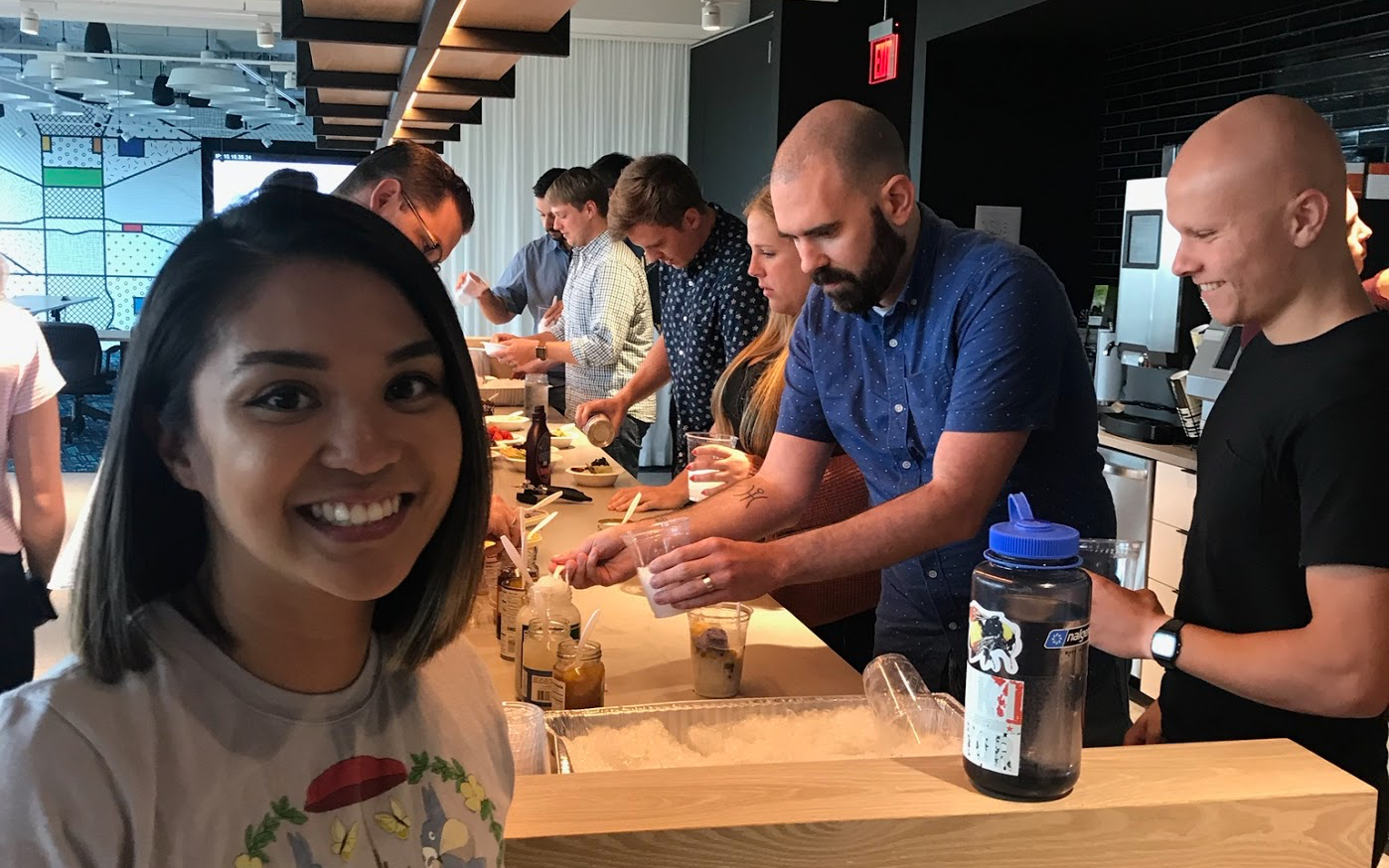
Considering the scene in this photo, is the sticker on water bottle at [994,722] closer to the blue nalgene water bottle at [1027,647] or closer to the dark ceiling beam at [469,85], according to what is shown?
the blue nalgene water bottle at [1027,647]

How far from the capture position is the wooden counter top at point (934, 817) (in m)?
1.11

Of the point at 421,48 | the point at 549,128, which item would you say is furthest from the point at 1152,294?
→ the point at 549,128

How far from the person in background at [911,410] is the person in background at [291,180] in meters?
0.96

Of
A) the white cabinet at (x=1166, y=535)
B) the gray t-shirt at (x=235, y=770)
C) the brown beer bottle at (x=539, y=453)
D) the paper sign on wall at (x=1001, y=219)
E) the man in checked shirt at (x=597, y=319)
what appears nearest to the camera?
the gray t-shirt at (x=235, y=770)

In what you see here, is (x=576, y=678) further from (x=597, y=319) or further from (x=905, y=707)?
(x=597, y=319)

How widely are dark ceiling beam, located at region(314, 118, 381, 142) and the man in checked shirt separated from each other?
0.94m

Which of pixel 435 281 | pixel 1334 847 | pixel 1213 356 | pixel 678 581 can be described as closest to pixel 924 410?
pixel 678 581

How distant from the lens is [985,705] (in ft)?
3.62

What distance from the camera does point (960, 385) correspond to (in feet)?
6.91

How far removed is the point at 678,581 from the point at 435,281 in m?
0.96

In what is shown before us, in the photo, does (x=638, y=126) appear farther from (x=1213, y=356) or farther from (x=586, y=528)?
(x=586, y=528)

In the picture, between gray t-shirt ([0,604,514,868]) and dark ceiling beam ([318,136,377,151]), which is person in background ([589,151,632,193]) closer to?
dark ceiling beam ([318,136,377,151])

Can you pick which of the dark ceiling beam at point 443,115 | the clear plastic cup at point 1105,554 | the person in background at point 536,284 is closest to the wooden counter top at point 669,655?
the clear plastic cup at point 1105,554

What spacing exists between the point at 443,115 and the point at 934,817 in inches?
123
